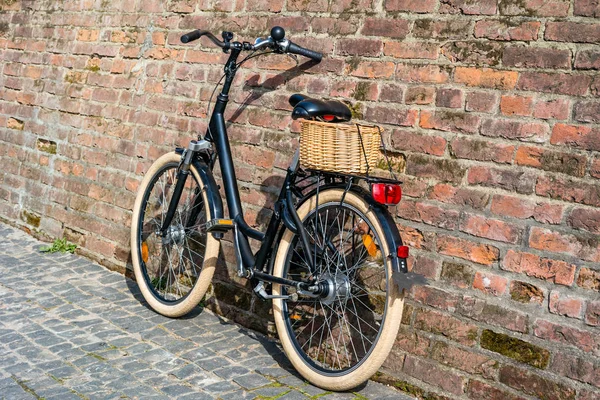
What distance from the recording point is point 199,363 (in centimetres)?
384

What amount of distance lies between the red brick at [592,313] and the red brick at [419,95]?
1150mm

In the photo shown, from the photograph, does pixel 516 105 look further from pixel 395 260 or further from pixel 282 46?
pixel 282 46

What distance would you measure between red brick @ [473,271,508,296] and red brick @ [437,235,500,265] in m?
0.06

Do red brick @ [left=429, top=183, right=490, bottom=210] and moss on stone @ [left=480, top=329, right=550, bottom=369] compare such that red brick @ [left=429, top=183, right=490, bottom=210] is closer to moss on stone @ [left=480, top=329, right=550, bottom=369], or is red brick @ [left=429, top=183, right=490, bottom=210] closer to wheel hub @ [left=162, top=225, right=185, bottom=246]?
moss on stone @ [left=480, top=329, right=550, bottom=369]

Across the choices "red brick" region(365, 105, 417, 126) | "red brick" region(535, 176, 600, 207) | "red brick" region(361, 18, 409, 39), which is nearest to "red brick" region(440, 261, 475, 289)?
"red brick" region(535, 176, 600, 207)

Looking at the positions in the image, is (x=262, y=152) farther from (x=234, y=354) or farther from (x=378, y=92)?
(x=234, y=354)

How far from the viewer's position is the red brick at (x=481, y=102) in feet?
11.1

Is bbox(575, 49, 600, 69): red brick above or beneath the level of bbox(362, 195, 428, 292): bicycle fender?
above

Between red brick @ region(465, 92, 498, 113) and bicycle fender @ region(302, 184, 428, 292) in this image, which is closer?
bicycle fender @ region(302, 184, 428, 292)

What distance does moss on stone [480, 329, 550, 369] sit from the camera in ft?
10.6

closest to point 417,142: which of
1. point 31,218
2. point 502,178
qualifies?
point 502,178

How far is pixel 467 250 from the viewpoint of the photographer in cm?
348

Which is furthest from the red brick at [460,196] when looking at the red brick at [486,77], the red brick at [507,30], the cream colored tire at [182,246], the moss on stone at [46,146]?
the moss on stone at [46,146]

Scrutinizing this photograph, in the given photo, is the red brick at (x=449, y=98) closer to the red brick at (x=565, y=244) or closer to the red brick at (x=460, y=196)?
the red brick at (x=460, y=196)
